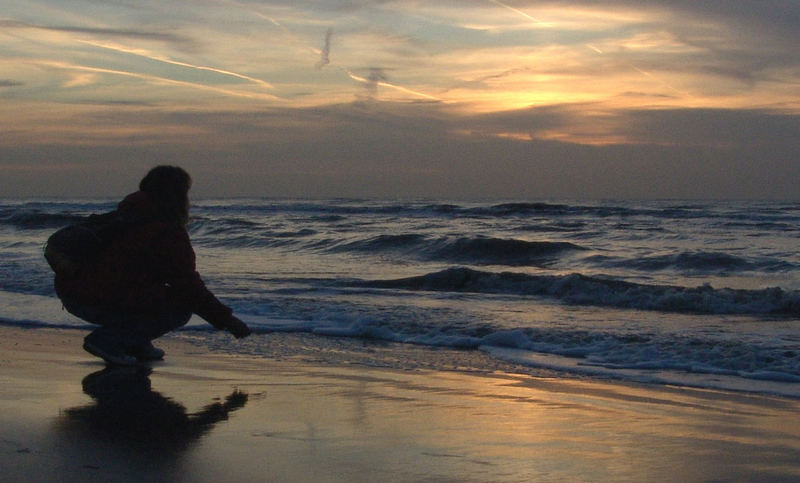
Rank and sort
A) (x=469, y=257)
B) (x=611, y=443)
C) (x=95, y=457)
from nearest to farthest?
(x=95, y=457) → (x=611, y=443) → (x=469, y=257)

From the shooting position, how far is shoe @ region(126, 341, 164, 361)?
514cm

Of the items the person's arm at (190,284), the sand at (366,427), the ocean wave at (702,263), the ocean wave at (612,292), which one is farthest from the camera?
the ocean wave at (702,263)

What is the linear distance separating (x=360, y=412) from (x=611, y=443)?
119cm

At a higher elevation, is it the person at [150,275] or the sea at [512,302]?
the person at [150,275]

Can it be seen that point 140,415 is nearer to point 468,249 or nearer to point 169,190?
point 169,190

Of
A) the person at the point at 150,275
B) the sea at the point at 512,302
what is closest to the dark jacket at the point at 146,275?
the person at the point at 150,275

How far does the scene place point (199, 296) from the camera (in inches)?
180

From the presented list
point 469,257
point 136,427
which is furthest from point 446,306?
point 469,257

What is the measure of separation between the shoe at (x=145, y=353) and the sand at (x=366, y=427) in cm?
11

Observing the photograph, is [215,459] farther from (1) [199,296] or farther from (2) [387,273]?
(2) [387,273]

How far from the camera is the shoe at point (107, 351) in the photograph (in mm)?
4953

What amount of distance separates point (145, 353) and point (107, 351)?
0.97 ft

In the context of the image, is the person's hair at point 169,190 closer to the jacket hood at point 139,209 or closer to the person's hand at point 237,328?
the jacket hood at point 139,209

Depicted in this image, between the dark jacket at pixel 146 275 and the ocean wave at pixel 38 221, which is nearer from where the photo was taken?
the dark jacket at pixel 146 275
